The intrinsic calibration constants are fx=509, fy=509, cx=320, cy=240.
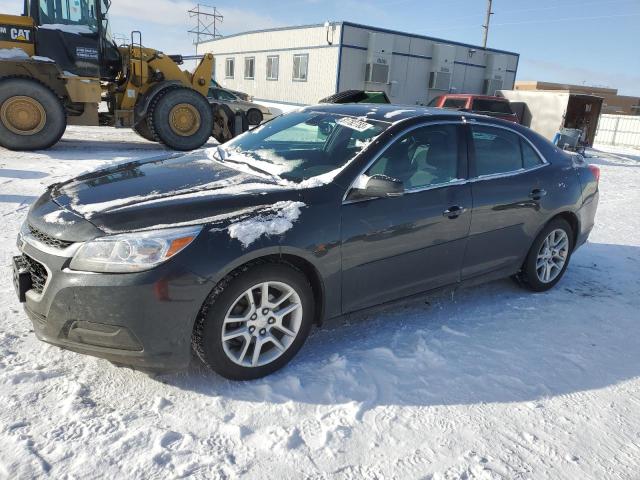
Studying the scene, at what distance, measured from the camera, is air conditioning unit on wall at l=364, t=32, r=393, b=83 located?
25.0 metres

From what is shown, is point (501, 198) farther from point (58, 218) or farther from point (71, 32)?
point (71, 32)

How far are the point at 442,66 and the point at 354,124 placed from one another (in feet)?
87.2

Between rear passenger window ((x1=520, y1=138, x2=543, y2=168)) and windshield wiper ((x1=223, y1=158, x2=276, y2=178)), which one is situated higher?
rear passenger window ((x1=520, y1=138, x2=543, y2=168))

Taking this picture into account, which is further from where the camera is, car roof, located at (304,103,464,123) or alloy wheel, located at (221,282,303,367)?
car roof, located at (304,103,464,123)

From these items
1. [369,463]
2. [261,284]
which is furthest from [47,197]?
[369,463]

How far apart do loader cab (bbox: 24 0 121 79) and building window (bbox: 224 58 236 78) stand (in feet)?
79.8

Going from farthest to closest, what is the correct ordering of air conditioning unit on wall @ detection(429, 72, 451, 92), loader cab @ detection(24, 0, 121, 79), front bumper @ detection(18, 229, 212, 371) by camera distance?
1. air conditioning unit on wall @ detection(429, 72, 451, 92)
2. loader cab @ detection(24, 0, 121, 79)
3. front bumper @ detection(18, 229, 212, 371)

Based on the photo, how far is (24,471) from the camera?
216 cm

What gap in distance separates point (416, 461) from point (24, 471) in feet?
5.71

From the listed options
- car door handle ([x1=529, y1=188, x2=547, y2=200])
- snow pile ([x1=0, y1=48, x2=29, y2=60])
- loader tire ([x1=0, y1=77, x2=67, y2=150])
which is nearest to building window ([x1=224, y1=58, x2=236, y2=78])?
snow pile ([x1=0, y1=48, x2=29, y2=60])

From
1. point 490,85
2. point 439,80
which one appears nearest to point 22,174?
point 439,80

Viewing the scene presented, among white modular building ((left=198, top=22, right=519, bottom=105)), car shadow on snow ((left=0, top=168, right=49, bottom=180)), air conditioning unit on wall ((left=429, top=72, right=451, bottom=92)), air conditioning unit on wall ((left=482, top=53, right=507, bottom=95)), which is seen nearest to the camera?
car shadow on snow ((left=0, top=168, right=49, bottom=180))

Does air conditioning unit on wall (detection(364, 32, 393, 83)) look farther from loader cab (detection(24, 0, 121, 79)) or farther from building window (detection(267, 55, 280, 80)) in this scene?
loader cab (detection(24, 0, 121, 79))

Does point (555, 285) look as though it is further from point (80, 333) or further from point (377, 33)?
point (377, 33)
